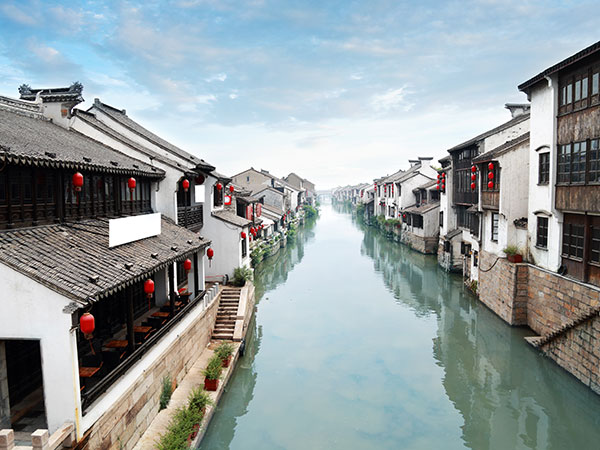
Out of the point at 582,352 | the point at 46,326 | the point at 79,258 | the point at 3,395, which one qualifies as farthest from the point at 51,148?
the point at 582,352

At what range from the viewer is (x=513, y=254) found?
20.3 m

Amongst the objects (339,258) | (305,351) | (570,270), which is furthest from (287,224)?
(570,270)

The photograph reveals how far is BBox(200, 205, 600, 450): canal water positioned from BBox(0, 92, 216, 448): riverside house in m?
3.31

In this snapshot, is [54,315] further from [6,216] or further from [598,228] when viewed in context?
[598,228]

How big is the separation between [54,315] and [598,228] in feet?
55.1

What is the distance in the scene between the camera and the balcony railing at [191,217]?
19.1 metres

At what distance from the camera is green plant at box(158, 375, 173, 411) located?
38.8ft

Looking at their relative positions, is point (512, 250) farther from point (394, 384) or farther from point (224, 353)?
point (224, 353)

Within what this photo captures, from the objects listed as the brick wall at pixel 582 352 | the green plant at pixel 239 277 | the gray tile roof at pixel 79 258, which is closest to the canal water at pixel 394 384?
the brick wall at pixel 582 352

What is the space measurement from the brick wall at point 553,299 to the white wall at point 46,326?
15449 millimetres

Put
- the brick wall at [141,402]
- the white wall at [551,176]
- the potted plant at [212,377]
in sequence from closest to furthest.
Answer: the brick wall at [141,402]
the potted plant at [212,377]
the white wall at [551,176]

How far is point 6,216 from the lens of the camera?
29.8 ft

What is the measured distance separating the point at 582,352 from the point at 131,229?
15.2 meters

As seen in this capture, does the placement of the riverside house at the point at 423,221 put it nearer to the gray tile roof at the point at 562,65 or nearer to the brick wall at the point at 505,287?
the brick wall at the point at 505,287
